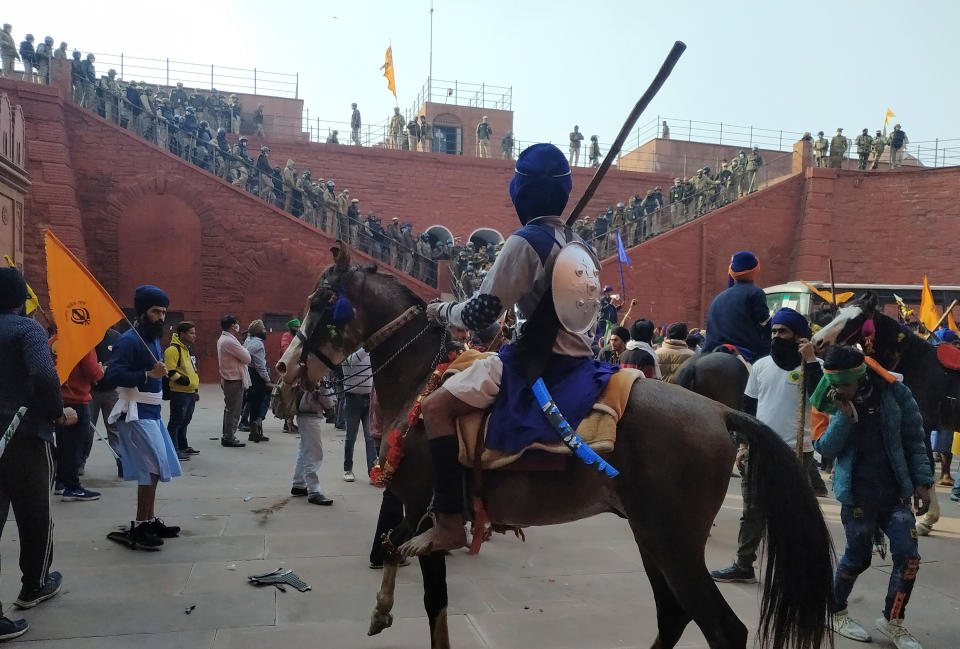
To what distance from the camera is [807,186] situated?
25.8 m

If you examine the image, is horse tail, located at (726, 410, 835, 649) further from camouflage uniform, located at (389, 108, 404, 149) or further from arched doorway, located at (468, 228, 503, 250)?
camouflage uniform, located at (389, 108, 404, 149)

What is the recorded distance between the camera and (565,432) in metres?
3.11

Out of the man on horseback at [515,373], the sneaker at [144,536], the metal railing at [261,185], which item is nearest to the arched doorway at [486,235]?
the metal railing at [261,185]

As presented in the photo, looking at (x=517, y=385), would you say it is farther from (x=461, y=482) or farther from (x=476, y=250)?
(x=476, y=250)

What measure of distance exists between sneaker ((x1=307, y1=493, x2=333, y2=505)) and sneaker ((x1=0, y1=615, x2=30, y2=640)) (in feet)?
11.2

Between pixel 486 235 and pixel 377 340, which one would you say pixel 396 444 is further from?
pixel 486 235

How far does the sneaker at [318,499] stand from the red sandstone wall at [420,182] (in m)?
21.3

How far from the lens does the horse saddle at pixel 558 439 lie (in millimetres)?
3145

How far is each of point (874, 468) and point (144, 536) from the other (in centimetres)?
543

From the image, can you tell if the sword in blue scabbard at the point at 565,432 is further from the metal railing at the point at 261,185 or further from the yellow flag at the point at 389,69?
the yellow flag at the point at 389,69

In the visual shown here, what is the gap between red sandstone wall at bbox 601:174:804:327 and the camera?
23703 millimetres

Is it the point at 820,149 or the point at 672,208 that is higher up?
the point at 820,149

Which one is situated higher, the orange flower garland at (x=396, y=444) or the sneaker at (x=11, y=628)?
the orange flower garland at (x=396, y=444)

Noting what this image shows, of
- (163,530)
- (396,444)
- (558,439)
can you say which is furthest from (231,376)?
(558,439)
